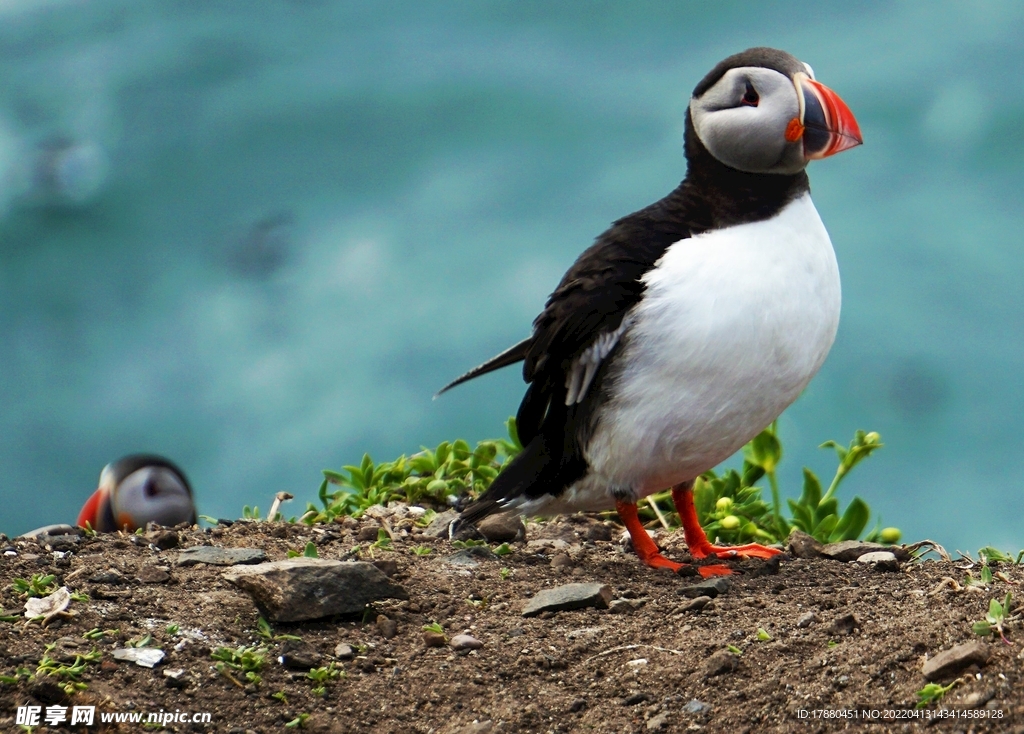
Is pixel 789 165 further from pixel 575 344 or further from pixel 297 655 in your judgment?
pixel 297 655

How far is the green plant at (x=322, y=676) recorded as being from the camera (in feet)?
11.6

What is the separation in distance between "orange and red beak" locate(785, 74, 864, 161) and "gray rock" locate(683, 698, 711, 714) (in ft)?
6.81

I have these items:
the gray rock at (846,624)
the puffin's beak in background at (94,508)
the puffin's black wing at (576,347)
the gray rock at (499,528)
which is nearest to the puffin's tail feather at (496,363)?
the puffin's black wing at (576,347)

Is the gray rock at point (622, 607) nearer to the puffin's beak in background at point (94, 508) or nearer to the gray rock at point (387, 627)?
the gray rock at point (387, 627)

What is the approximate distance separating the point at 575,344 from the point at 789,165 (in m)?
1.01

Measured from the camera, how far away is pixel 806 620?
3.80 meters

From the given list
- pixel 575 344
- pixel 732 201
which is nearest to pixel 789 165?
pixel 732 201

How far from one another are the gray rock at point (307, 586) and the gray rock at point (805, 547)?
1812 mm

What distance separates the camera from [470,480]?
6.02 m

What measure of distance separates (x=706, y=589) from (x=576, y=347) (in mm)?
985

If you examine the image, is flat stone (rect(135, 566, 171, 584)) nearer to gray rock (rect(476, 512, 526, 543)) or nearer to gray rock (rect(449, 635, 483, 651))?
gray rock (rect(449, 635, 483, 651))

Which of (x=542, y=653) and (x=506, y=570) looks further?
(x=506, y=570)

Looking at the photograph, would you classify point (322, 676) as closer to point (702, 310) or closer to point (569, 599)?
point (569, 599)

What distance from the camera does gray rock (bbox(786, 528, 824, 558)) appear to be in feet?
16.2
